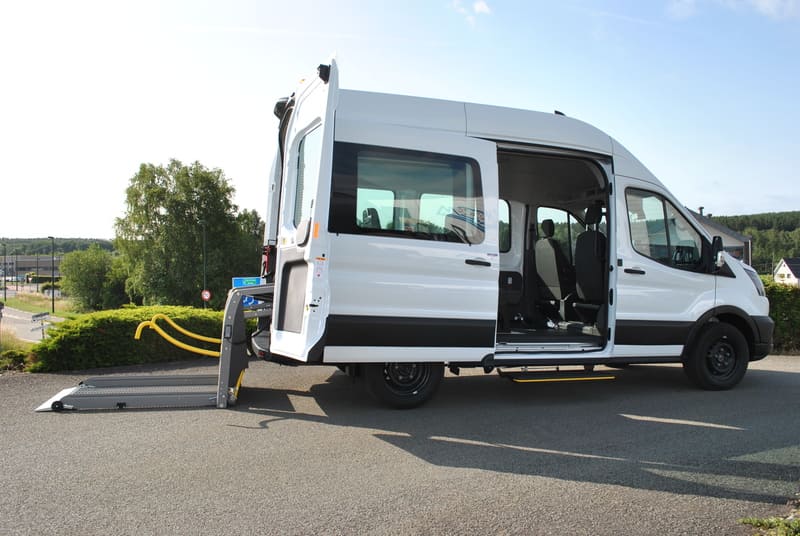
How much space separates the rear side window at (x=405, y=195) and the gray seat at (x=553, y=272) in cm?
281

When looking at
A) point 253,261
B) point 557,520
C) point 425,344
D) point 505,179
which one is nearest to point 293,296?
point 425,344

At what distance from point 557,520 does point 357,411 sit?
2.77 metres

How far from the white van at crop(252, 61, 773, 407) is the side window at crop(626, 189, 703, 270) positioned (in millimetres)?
18

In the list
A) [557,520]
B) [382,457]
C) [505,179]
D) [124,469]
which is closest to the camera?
[557,520]

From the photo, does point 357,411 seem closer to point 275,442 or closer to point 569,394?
point 275,442

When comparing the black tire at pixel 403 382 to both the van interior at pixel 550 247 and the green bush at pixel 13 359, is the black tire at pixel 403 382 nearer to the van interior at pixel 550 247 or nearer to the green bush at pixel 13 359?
the van interior at pixel 550 247

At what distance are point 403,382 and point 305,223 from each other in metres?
1.82

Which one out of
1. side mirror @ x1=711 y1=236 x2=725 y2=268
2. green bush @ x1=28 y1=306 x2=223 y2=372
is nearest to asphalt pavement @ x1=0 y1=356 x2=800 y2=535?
green bush @ x1=28 y1=306 x2=223 y2=372

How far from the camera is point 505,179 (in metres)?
8.41

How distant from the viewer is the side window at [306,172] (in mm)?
5719

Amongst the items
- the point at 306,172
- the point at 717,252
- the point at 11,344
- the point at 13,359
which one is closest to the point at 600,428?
the point at 717,252

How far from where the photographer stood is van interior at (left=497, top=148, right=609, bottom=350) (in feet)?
25.2

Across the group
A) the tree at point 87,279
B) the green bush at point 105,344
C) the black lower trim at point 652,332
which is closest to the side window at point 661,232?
the black lower trim at point 652,332

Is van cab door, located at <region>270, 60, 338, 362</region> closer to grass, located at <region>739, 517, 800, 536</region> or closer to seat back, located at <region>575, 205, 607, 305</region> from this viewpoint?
grass, located at <region>739, 517, 800, 536</region>
